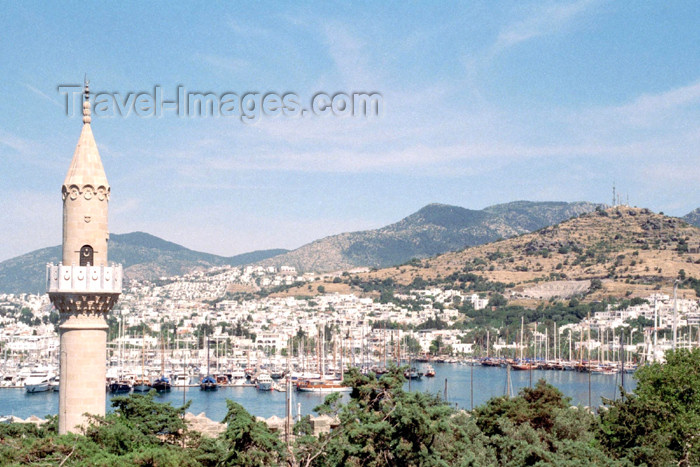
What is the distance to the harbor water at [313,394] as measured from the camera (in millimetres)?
64244

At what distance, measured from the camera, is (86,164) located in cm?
1555

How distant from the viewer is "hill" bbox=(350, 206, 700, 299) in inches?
5315

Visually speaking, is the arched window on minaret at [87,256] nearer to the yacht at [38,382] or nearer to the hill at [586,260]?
the yacht at [38,382]

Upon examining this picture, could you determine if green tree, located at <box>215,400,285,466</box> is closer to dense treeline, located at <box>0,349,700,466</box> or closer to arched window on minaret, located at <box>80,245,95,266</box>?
dense treeline, located at <box>0,349,700,466</box>

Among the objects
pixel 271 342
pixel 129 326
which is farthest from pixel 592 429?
pixel 129 326

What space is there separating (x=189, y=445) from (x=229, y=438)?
347 cm

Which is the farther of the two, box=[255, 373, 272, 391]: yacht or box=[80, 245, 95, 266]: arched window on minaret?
box=[255, 373, 272, 391]: yacht

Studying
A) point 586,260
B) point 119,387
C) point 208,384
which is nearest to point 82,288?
point 119,387

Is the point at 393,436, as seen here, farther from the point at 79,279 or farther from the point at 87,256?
the point at 87,256

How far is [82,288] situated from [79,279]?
0.17 m

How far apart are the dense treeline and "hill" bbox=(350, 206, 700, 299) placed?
112m

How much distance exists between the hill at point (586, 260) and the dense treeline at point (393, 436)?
112363 millimetres

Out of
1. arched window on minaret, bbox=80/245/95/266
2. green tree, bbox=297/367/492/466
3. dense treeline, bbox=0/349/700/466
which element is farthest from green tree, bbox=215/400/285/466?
arched window on minaret, bbox=80/245/95/266

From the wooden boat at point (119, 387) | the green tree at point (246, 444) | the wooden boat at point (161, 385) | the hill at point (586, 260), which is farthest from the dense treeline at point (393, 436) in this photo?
the hill at point (586, 260)
